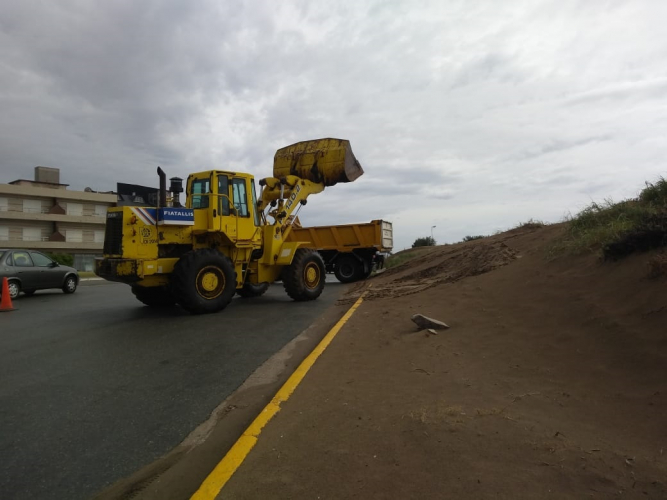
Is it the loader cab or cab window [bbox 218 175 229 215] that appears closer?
the loader cab

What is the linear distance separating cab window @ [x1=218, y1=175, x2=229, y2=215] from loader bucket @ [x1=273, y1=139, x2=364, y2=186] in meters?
3.39

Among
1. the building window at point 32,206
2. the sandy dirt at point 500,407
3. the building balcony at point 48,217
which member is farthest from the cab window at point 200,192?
the building window at point 32,206

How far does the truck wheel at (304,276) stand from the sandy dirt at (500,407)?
5.46 metres

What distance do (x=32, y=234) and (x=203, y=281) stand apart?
4961cm

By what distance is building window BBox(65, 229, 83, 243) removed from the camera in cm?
5200

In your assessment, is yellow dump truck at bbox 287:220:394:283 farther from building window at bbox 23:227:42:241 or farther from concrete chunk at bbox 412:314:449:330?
building window at bbox 23:227:42:241

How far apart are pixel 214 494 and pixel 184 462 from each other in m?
0.65

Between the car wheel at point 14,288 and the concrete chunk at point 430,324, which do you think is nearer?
the concrete chunk at point 430,324

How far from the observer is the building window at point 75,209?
5259cm

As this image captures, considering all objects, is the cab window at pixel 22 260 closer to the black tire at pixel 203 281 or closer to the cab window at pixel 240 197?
the black tire at pixel 203 281

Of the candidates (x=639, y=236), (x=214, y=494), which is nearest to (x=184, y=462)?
(x=214, y=494)

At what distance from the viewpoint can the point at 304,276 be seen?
41.1 ft

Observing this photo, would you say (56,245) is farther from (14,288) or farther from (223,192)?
(223,192)

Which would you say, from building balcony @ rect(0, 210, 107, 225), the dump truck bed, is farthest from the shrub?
building balcony @ rect(0, 210, 107, 225)
